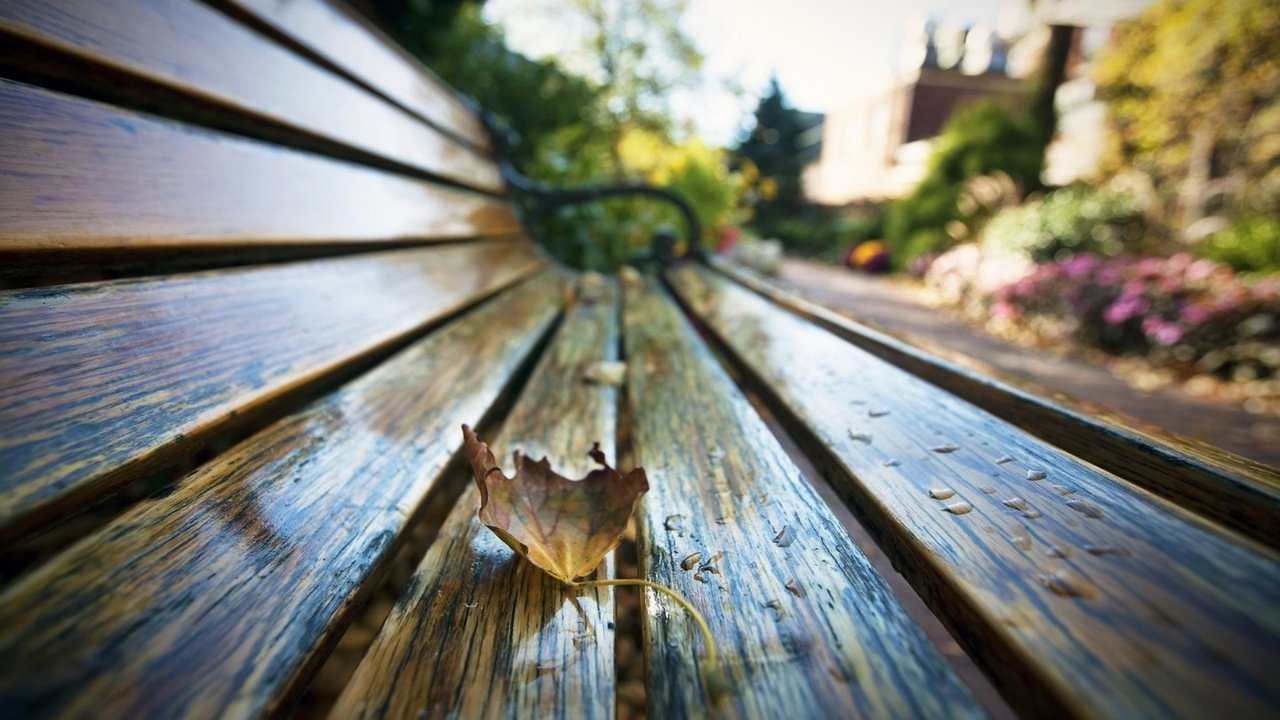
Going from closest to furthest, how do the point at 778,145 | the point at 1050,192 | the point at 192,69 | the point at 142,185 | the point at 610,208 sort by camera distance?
the point at 142,185 → the point at 192,69 → the point at 610,208 → the point at 1050,192 → the point at 778,145

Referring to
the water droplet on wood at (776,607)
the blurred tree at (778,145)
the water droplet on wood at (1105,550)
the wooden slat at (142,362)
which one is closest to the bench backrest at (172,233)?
the wooden slat at (142,362)

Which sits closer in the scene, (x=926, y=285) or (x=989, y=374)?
(x=989, y=374)

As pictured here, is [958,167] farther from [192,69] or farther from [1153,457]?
[192,69]

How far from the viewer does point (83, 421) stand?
1.30 feet

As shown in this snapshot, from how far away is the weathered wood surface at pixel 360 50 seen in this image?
99 centimetres

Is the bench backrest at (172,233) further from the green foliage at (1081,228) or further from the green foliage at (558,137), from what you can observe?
the green foliage at (1081,228)

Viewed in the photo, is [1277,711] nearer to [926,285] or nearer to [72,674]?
[72,674]

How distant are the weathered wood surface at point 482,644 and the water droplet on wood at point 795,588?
0.43 feet

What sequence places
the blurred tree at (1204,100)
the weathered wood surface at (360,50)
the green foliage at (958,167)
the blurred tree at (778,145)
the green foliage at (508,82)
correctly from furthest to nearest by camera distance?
1. the blurred tree at (778,145)
2. the green foliage at (958,167)
3. the blurred tree at (1204,100)
4. the green foliage at (508,82)
5. the weathered wood surface at (360,50)

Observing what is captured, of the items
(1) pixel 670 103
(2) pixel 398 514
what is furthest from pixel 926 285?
(2) pixel 398 514

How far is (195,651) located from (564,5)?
1022 centimetres

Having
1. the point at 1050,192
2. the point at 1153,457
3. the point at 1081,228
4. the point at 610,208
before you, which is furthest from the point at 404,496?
the point at 1050,192

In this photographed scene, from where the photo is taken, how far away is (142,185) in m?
0.57

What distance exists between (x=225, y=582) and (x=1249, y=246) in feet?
26.8
